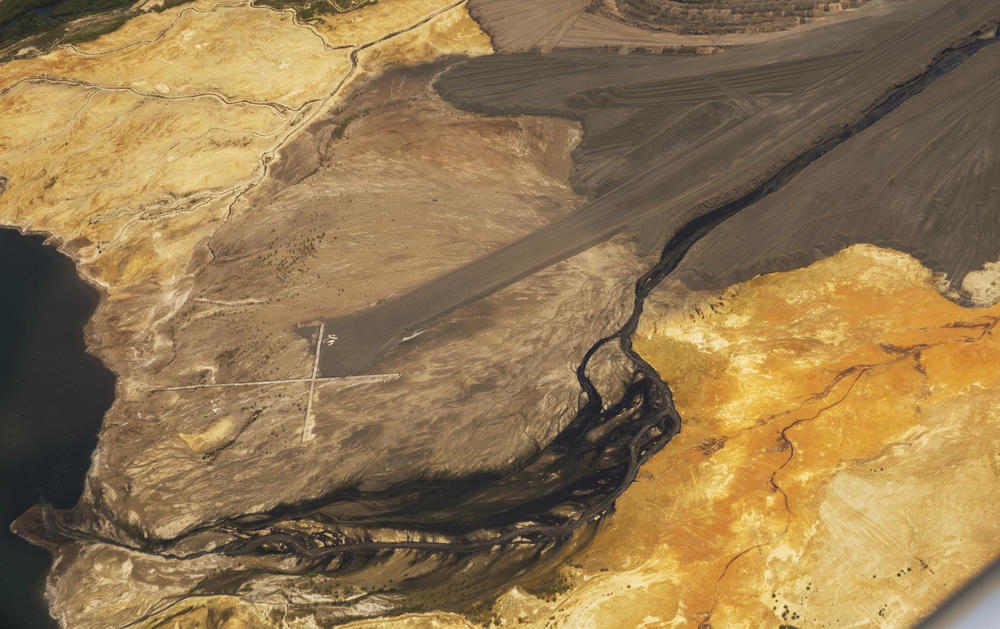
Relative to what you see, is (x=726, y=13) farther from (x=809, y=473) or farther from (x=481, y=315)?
(x=809, y=473)

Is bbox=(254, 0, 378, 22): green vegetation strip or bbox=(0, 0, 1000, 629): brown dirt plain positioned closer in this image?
bbox=(0, 0, 1000, 629): brown dirt plain

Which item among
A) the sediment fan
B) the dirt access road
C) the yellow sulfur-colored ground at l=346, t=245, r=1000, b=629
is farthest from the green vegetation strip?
the yellow sulfur-colored ground at l=346, t=245, r=1000, b=629

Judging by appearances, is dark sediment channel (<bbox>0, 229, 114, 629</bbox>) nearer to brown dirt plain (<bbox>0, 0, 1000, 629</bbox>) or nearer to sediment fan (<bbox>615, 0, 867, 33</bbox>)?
brown dirt plain (<bbox>0, 0, 1000, 629</bbox>)

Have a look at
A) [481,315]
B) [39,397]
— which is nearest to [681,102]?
[481,315]

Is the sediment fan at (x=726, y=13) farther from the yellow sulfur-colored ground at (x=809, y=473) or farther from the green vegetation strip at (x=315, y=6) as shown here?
the yellow sulfur-colored ground at (x=809, y=473)

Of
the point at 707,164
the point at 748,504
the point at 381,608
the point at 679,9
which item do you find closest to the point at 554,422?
the point at 748,504

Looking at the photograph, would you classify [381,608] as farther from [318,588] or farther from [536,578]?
[536,578]

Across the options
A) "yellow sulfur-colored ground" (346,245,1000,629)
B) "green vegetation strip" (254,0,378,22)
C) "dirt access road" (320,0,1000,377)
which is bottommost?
"yellow sulfur-colored ground" (346,245,1000,629)
